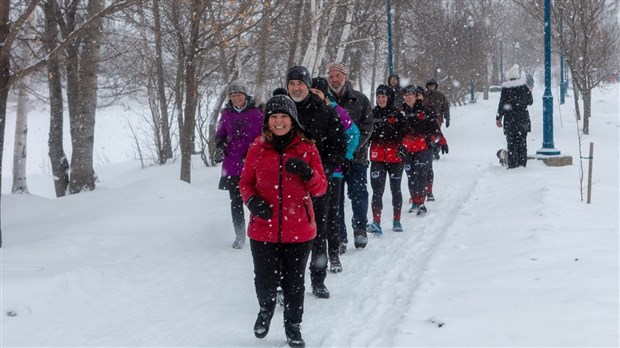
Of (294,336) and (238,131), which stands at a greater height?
(238,131)

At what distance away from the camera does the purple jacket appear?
22.4 feet

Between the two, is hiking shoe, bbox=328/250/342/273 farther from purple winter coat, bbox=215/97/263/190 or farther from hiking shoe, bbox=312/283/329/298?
purple winter coat, bbox=215/97/263/190

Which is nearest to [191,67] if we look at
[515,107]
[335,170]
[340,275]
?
[335,170]

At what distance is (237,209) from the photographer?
279 inches

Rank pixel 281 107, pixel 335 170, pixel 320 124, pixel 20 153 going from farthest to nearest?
pixel 20 153 → pixel 335 170 → pixel 320 124 → pixel 281 107

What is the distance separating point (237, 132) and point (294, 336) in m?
3.30

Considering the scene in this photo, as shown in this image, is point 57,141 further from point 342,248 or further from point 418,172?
point 342,248

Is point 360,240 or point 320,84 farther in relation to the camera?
point 360,240

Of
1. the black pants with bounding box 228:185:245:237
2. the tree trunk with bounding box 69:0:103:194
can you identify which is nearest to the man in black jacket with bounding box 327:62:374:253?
the black pants with bounding box 228:185:245:237

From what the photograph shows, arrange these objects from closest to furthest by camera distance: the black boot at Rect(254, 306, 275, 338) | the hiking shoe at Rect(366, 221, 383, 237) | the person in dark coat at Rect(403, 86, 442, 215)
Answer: the black boot at Rect(254, 306, 275, 338)
the hiking shoe at Rect(366, 221, 383, 237)
the person in dark coat at Rect(403, 86, 442, 215)

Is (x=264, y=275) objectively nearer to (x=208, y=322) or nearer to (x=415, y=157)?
(x=208, y=322)

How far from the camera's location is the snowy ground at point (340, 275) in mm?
4090

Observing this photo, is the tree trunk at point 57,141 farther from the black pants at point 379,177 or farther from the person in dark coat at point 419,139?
the black pants at point 379,177

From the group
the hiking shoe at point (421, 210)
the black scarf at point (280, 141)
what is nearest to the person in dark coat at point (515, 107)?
the hiking shoe at point (421, 210)
